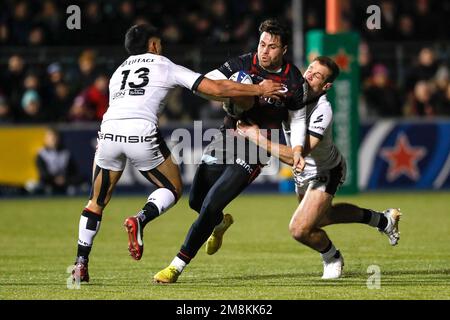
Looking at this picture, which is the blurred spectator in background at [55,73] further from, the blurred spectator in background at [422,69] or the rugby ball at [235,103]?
the rugby ball at [235,103]

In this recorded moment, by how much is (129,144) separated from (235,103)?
0.98 m

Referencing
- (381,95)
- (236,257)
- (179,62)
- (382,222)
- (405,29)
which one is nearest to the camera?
(382,222)

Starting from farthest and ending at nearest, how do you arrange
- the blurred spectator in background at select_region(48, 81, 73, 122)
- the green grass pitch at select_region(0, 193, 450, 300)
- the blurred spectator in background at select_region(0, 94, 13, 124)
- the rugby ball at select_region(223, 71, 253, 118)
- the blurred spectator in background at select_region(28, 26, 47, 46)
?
the blurred spectator in background at select_region(28, 26, 47, 46)
the blurred spectator in background at select_region(48, 81, 73, 122)
the blurred spectator in background at select_region(0, 94, 13, 124)
the rugby ball at select_region(223, 71, 253, 118)
the green grass pitch at select_region(0, 193, 450, 300)

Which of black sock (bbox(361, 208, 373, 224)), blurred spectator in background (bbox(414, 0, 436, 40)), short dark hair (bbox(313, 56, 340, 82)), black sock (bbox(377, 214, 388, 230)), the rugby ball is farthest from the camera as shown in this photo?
blurred spectator in background (bbox(414, 0, 436, 40))

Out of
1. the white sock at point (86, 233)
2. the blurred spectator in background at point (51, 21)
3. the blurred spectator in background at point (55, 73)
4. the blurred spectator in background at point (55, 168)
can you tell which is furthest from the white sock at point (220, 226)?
the blurred spectator in background at point (51, 21)

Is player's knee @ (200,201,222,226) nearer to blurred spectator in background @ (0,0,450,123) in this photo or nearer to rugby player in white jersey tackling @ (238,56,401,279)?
rugby player in white jersey tackling @ (238,56,401,279)

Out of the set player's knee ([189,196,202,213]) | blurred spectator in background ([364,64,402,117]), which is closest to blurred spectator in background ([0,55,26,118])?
blurred spectator in background ([364,64,402,117])

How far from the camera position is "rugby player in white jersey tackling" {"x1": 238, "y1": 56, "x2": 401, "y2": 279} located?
10.2 meters

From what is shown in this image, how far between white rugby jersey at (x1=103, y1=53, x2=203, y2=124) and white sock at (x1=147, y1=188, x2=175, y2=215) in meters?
0.62

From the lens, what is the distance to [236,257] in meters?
12.6

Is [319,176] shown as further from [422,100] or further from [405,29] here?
[405,29]

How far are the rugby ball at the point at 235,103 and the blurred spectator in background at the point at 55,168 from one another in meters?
10.8

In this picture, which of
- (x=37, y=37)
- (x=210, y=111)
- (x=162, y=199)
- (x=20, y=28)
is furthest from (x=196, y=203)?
(x=20, y=28)

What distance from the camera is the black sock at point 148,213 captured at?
975cm
